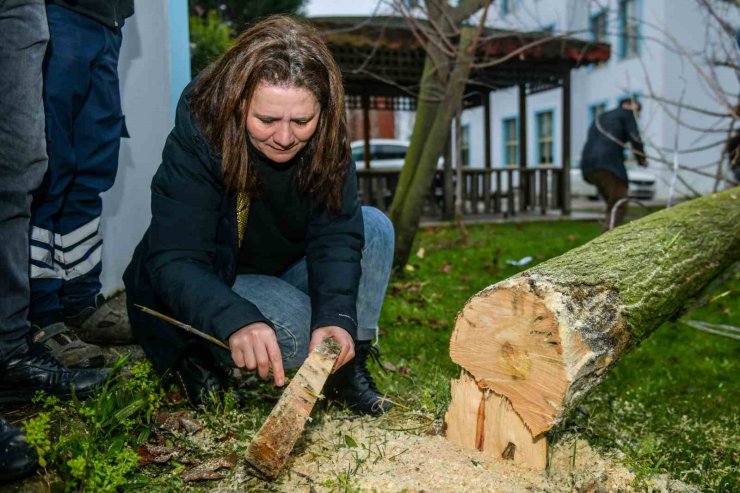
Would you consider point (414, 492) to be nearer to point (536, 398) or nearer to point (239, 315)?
point (536, 398)

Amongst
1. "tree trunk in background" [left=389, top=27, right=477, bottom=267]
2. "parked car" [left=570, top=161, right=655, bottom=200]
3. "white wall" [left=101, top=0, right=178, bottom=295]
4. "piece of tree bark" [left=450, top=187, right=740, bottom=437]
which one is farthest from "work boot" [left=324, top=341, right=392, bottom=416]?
"parked car" [left=570, top=161, right=655, bottom=200]

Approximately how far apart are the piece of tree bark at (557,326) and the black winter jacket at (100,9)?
1681mm

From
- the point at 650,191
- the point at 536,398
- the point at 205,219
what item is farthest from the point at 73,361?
the point at 650,191

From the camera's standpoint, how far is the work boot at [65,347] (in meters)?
2.21

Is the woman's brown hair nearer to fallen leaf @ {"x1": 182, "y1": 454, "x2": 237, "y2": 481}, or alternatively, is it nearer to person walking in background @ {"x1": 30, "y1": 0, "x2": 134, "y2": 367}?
person walking in background @ {"x1": 30, "y1": 0, "x2": 134, "y2": 367}

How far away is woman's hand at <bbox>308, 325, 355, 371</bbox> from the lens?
6.48 ft

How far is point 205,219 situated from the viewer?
6.77 ft

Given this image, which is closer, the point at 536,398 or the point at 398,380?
the point at 536,398

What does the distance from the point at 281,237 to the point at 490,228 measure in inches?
302

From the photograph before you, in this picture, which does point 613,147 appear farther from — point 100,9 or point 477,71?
point 100,9

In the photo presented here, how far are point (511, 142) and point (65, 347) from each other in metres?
Result: 19.6

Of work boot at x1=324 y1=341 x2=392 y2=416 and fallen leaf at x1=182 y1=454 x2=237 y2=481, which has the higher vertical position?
work boot at x1=324 y1=341 x2=392 y2=416

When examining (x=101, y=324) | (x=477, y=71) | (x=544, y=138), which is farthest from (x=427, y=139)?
(x=544, y=138)

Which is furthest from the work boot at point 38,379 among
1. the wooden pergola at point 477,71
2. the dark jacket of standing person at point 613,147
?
the wooden pergola at point 477,71
